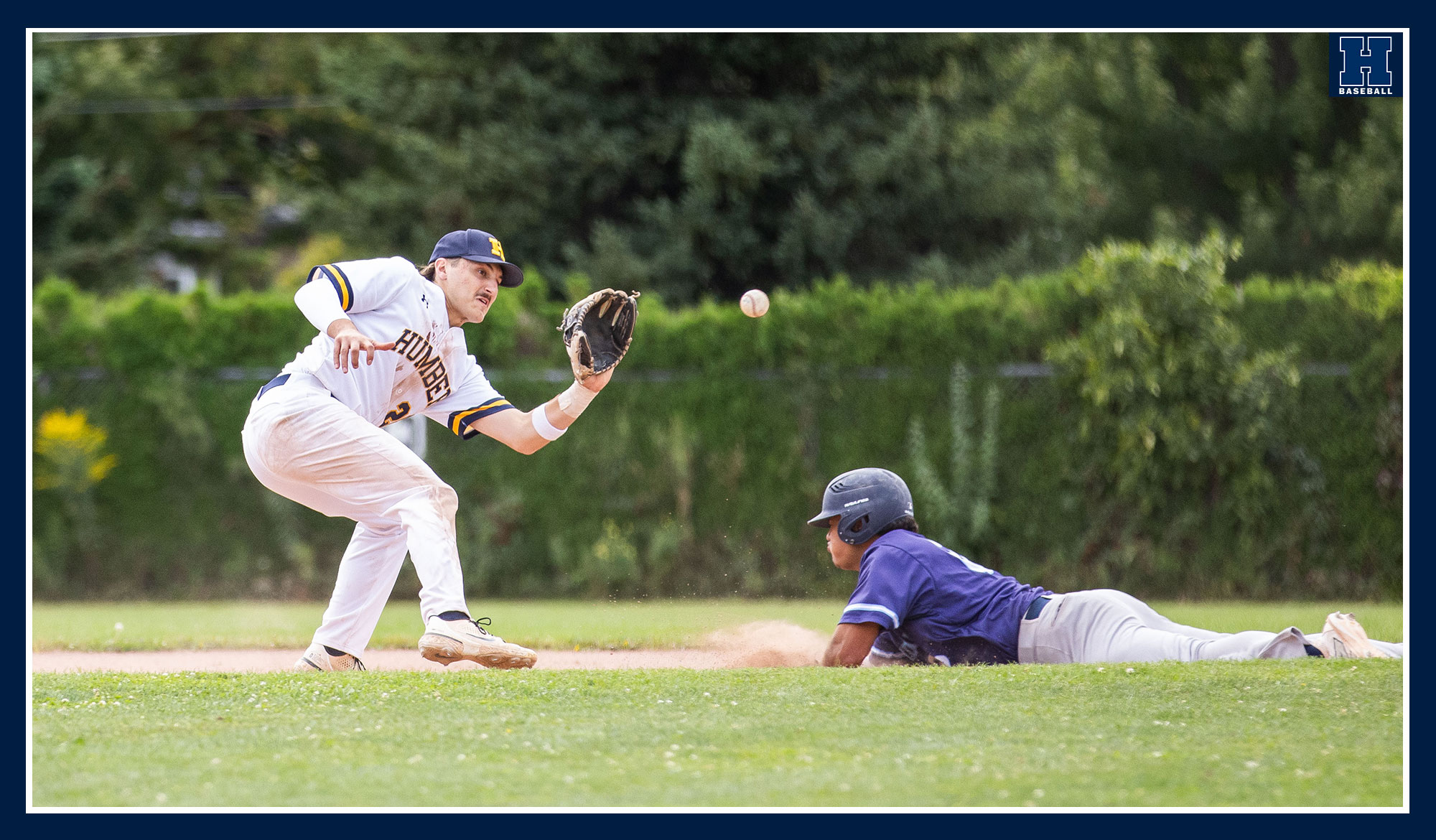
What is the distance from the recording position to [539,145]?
17.0m

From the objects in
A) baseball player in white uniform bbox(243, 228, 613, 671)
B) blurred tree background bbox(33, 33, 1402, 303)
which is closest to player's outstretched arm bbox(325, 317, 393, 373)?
baseball player in white uniform bbox(243, 228, 613, 671)

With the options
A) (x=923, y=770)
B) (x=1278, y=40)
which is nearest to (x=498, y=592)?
(x=923, y=770)

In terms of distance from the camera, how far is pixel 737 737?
5012 millimetres

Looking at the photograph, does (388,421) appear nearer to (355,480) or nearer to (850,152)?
(355,480)

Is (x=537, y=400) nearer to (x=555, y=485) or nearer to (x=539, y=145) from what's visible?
Result: (x=555, y=485)

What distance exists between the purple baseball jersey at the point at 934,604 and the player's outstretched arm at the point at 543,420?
1.69 metres

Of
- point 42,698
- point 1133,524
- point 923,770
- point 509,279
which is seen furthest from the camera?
point 1133,524

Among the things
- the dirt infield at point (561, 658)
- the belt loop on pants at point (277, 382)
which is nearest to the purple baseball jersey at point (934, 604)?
the dirt infield at point (561, 658)

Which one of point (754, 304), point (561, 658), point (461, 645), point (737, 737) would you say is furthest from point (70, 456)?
point (737, 737)

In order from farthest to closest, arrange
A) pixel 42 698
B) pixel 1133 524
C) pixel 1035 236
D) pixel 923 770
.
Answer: pixel 1035 236, pixel 1133 524, pixel 42 698, pixel 923 770

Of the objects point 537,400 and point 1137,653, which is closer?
point 1137,653

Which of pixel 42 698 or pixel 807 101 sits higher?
pixel 807 101

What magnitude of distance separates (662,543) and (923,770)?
760 centimetres

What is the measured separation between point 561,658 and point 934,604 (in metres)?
2.50
